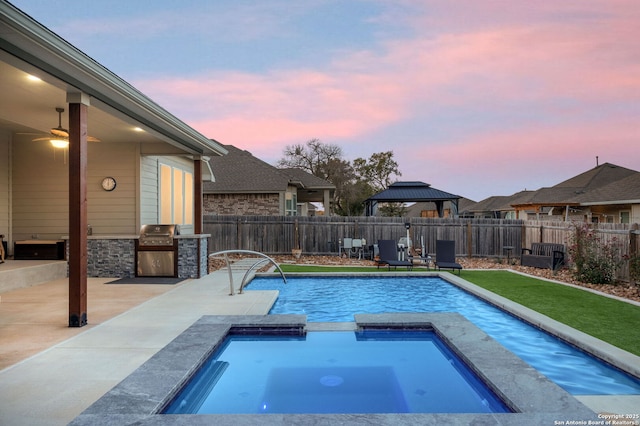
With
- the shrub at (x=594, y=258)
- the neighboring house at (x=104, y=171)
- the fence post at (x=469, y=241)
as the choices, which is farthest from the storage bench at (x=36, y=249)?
the fence post at (x=469, y=241)

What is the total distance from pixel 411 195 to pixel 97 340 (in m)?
14.5

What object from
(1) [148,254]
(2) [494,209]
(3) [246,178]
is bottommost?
(1) [148,254]

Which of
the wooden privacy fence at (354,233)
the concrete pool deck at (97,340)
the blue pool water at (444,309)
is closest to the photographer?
the concrete pool deck at (97,340)

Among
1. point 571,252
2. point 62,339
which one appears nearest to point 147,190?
point 62,339

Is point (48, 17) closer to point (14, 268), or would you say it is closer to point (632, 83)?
point (14, 268)

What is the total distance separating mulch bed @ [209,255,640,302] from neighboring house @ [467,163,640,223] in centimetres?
586

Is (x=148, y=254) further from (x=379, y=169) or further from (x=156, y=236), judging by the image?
(x=379, y=169)

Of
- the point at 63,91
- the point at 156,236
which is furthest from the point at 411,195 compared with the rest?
the point at 63,91

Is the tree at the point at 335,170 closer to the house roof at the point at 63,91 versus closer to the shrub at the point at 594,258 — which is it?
the shrub at the point at 594,258

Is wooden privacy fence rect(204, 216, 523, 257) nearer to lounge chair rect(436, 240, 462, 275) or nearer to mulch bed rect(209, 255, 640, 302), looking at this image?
mulch bed rect(209, 255, 640, 302)

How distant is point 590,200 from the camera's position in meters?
21.0

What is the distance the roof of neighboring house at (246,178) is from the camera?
60.8 ft

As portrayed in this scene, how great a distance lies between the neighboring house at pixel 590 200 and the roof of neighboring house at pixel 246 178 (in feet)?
40.9

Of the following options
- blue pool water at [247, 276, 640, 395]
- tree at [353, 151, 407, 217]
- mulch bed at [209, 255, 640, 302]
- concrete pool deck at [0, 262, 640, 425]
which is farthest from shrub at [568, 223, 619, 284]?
tree at [353, 151, 407, 217]
